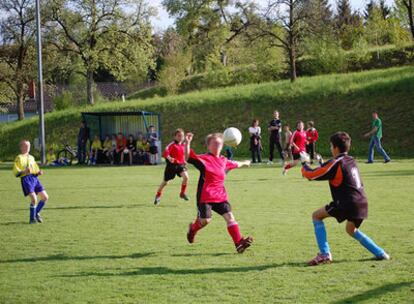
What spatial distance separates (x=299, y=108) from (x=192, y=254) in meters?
30.7

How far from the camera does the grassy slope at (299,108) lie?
34.2 meters

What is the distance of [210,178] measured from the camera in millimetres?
8812

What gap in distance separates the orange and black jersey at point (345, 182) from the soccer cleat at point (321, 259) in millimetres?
576

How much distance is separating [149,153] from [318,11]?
2183cm

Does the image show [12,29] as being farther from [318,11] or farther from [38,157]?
[318,11]

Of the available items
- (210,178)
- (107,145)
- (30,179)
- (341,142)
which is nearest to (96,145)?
(107,145)

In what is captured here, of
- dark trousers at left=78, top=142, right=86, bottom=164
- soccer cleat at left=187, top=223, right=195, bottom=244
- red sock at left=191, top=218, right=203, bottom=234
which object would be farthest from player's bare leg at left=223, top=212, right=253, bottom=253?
dark trousers at left=78, top=142, right=86, bottom=164

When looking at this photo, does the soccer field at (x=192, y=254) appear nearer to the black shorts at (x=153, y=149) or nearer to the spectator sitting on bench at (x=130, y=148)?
the black shorts at (x=153, y=149)

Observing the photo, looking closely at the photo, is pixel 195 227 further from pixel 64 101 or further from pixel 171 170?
pixel 64 101

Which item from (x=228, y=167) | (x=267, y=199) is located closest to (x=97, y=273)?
(x=228, y=167)

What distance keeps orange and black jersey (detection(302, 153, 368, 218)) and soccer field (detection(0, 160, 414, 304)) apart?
68 cm

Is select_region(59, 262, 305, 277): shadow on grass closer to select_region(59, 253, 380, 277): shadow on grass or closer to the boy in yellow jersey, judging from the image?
select_region(59, 253, 380, 277): shadow on grass

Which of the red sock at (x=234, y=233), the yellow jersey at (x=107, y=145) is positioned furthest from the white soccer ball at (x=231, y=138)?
the yellow jersey at (x=107, y=145)

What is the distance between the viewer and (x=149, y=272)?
7.58 metres
